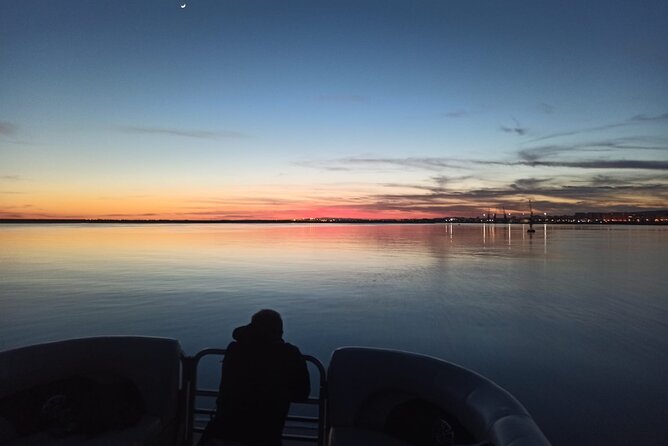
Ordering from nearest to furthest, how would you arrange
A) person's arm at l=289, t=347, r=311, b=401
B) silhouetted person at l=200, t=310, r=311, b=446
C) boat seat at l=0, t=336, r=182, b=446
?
silhouetted person at l=200, t=310, r=311, b=446 < person's arm at l=289, t=347, r=311, b=401 < boat seat at l=0, t=336, r=182, b=446

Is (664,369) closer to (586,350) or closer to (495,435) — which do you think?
(586,350)

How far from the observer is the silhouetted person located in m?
2.43

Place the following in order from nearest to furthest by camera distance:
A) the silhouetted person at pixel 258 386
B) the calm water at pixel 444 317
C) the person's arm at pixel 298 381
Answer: the silhouetted person at pixel 258 386 < the person's arm at pixel 298 381 < the calm water at pixel 444 317

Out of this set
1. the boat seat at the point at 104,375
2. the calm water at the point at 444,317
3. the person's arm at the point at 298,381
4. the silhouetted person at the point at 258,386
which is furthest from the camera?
the calm water at the point at 444,317

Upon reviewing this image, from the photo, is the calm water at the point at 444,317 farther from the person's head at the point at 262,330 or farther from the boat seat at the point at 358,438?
the person's head at the point at 262,330

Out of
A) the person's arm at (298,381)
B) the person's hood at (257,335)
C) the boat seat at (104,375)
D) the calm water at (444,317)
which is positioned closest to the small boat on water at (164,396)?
the boat seat at (104,375)

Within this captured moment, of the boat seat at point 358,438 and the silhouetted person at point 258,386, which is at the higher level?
the silhouetted person at point 258,386

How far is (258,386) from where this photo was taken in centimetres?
246

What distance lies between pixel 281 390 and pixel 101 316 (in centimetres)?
940

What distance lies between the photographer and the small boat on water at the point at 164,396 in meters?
2.64

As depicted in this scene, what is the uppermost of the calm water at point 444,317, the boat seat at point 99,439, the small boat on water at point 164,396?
the small boat on water at point 164,396

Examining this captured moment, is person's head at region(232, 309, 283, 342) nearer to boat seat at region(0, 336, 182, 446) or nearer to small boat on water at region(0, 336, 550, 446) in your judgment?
small boat on water at region(0, 336, 550, 446)

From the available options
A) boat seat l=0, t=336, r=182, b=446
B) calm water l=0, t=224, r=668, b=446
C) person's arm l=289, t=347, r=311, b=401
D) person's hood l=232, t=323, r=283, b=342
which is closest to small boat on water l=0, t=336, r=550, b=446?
boat seat l=0, t=336, r=182, b=446

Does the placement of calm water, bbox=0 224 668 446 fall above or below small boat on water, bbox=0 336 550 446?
below
